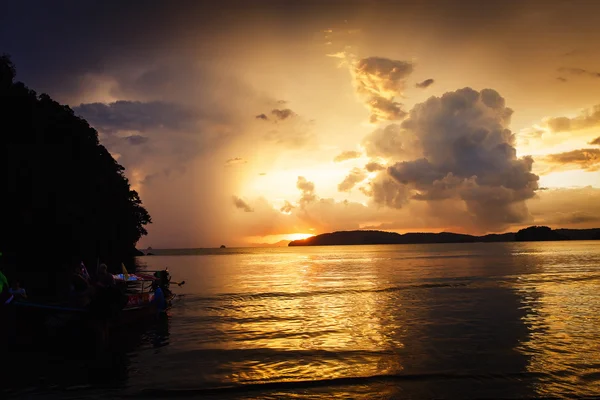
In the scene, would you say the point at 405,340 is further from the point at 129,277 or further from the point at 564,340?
the point at 129,277

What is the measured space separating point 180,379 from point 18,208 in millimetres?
43404

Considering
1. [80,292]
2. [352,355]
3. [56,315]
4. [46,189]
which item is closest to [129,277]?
[80,292]

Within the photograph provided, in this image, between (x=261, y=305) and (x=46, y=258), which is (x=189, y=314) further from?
(x=46, y=258)

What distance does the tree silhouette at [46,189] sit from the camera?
156 feet

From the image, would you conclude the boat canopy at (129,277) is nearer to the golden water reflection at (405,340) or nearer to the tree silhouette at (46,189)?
the golden water reflection at (405,340)

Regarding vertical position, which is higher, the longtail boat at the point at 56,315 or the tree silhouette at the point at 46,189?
the tree silhouette at the point at 46,189

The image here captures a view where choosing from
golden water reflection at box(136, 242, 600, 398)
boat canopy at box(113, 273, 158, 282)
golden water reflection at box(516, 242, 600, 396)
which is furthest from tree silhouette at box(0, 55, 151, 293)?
golden water reflection at box(516, 242, 600, 396)

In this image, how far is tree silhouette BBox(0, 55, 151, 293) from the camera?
47531mm

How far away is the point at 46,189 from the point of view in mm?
49375

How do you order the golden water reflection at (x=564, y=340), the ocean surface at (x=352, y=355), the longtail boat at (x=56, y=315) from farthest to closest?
the longtail boat at (x=56, y=315), the golden water reflection at (x=564, y=340), the ocean surface at (x=352, y=355)

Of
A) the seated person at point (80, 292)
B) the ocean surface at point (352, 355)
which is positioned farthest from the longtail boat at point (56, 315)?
the ocean surface at point (352, 355)

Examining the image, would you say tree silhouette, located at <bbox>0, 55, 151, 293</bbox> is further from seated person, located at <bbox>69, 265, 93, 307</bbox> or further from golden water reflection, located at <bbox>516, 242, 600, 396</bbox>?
golden water reflection, located at <bbox>516, 242, 600, 396</bbox>

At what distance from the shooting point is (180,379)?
48.8ft

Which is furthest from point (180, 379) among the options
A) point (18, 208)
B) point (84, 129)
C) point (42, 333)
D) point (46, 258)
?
point (84, 129)
